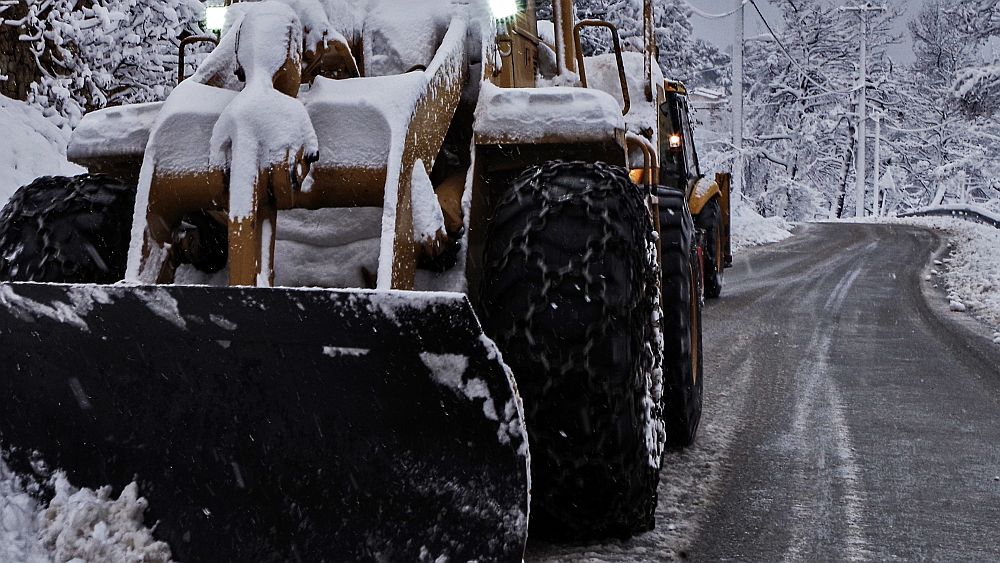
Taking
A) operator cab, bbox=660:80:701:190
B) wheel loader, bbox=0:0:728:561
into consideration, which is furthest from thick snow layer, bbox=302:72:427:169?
operator cab, bbox=660:80:701:190

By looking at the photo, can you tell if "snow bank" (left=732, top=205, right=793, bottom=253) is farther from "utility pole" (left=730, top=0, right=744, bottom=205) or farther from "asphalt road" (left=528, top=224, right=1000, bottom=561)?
"asphalt road" (left=528, top=224, right=1000, bottom=561)

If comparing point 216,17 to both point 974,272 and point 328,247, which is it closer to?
point 328,247

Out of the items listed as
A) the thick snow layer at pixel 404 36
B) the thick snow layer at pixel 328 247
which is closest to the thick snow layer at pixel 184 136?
the thick snow layer at pixel 328 247

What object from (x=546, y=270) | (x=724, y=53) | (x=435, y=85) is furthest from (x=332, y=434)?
(x=724, y=53)

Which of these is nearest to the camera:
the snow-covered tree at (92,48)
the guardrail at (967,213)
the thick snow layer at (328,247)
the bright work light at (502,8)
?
the thick snow layer at (328,247)

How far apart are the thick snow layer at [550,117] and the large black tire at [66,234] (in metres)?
1.44

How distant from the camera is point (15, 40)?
9.59m

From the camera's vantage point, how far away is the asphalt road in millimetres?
3146

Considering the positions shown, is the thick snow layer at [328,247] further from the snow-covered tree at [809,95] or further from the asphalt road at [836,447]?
the snow-covered tree at [809,95]

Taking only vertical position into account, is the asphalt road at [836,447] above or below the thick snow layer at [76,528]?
below

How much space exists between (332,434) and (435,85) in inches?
53.9

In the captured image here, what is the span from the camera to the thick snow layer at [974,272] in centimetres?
988

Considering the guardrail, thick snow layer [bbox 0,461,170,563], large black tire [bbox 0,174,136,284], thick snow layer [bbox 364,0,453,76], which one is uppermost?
thick snow layer [bbox 364,0,453,76]

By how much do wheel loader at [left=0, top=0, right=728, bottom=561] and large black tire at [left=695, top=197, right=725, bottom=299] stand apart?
6.32 metres
